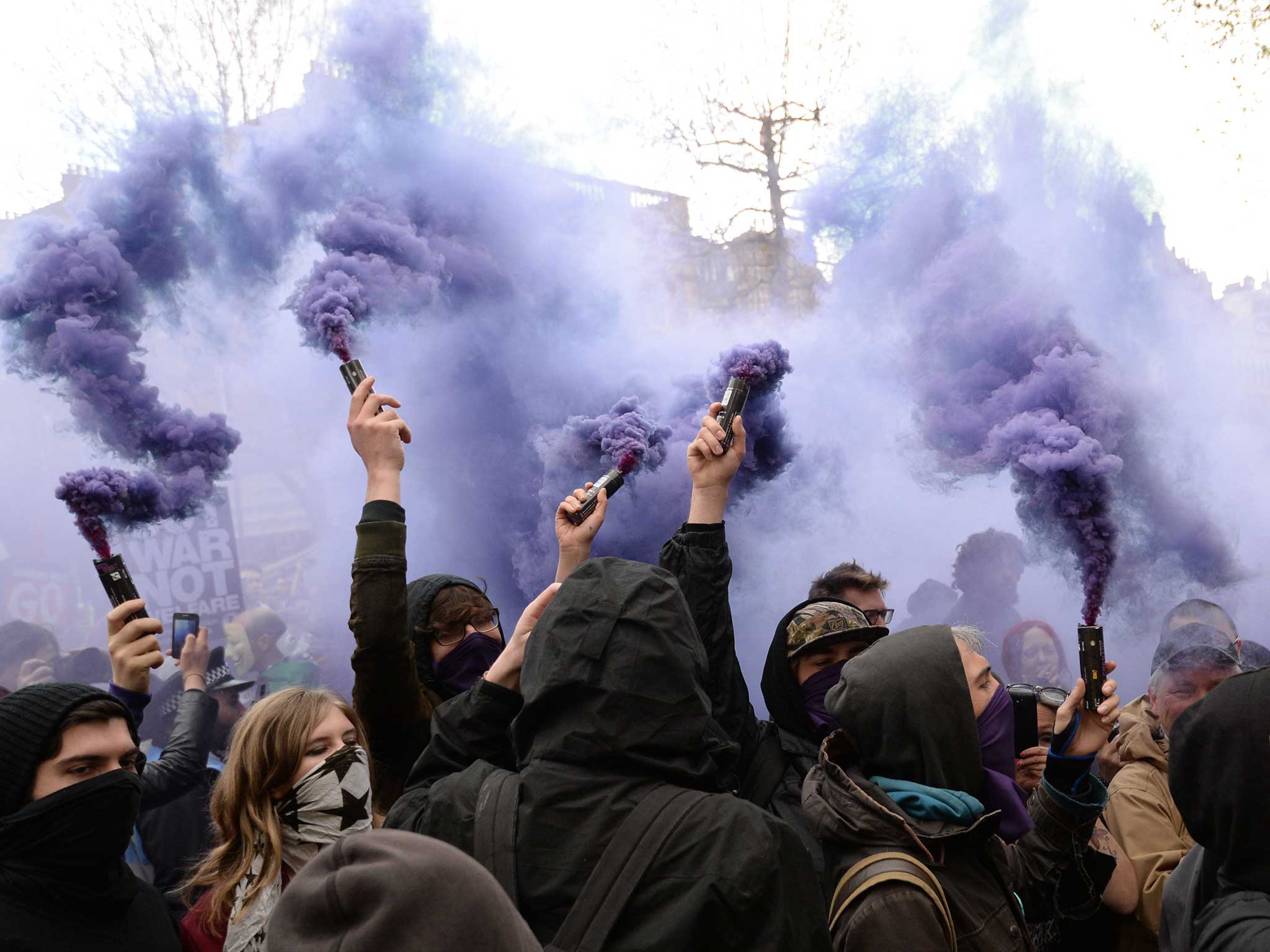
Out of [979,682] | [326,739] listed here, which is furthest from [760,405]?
[326,739]

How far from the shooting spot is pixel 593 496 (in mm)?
3367

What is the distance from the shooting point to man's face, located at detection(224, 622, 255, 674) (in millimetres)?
7473

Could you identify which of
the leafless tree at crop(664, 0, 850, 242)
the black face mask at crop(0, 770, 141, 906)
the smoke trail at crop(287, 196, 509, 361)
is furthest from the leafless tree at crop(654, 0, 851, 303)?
the black face mask at crop(0, 770, 141, 906)

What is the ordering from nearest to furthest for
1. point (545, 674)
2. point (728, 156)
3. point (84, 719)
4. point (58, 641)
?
point (545, 674), point (84, 719), point (728, 156), point (58, 641)

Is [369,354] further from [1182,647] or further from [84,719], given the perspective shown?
[1182,647]

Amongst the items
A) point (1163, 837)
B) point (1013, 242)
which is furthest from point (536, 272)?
point (1163, 837)

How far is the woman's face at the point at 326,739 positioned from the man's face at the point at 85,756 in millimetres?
399

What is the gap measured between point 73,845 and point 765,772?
1.72 metres

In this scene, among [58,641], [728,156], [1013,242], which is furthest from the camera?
[58,641]

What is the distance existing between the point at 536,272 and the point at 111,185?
274cm

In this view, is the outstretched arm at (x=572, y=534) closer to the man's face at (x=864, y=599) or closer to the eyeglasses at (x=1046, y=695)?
the man's face at (x=864, y=599)

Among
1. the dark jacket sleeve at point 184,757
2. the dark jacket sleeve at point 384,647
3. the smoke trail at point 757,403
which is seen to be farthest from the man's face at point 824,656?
the smoke trail at point 757,403

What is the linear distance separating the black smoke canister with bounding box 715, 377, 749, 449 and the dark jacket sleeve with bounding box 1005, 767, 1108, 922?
137cm

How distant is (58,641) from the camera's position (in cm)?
815
